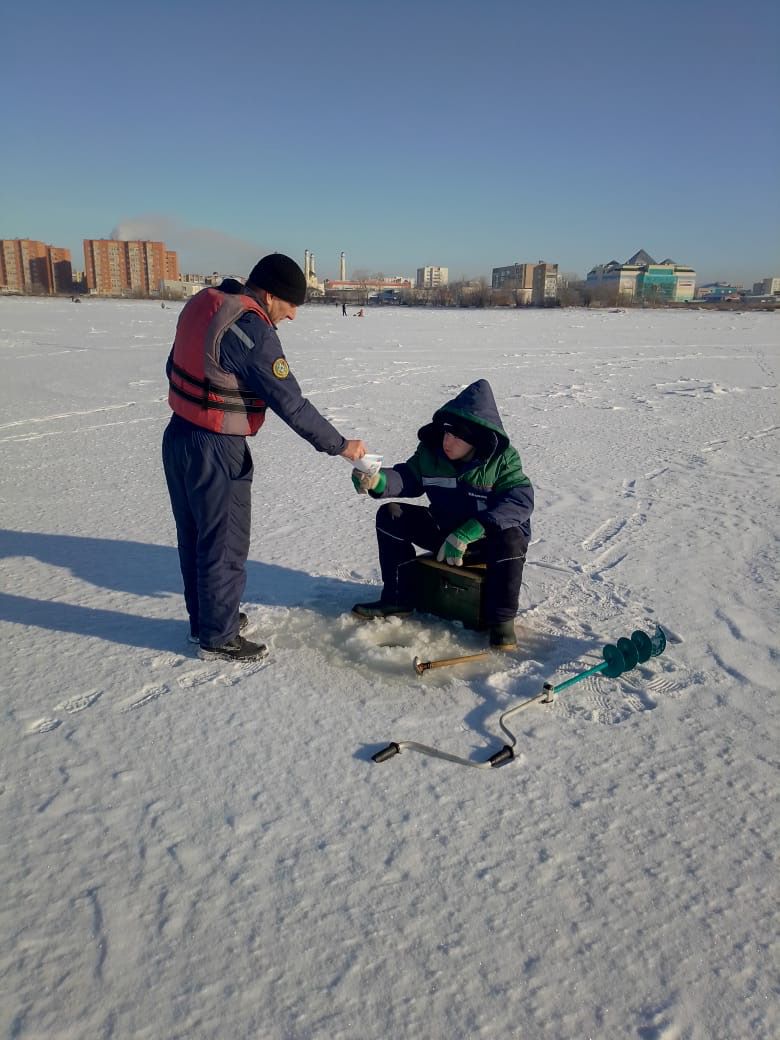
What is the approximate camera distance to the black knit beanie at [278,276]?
2857 mm

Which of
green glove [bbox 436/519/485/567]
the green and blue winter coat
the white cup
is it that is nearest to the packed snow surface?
green glove [bbox 436/519/485/567]

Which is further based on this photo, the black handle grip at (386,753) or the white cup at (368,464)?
the white cup at (368,464)

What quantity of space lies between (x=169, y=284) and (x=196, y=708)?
119 m

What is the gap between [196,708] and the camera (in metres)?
2.76

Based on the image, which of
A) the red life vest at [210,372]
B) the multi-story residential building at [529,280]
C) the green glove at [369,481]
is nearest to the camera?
the red life vest at [210,372]

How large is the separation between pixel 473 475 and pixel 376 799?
1610mm

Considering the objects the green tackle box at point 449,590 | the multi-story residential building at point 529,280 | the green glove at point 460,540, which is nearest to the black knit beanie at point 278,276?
the green glove at point 460,540

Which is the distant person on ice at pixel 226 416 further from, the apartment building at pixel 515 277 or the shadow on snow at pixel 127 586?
the apartment building at pixel 515 277

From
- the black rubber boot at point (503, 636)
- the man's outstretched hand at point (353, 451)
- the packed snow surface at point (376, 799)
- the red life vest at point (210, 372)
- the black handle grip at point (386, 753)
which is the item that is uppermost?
the red life vest at point (210, 372)

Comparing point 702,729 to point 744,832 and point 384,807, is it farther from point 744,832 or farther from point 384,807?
point 384,807

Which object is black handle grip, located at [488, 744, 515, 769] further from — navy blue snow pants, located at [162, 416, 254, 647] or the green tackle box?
navy blue snow pants, located at [162, 416, 254, 647]

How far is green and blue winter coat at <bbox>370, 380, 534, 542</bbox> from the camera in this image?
320 centimetres

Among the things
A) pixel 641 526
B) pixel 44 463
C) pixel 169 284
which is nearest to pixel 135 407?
pixel 44 463

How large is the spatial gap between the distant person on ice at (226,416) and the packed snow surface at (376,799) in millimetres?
378
